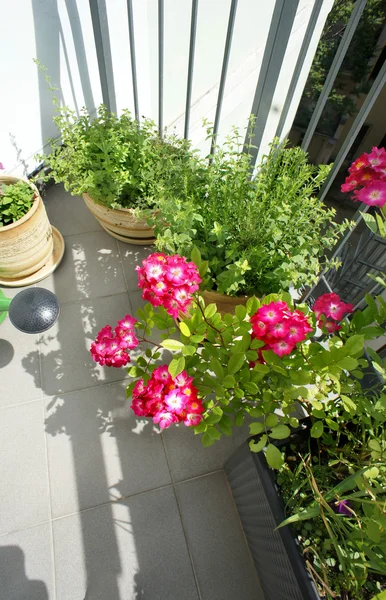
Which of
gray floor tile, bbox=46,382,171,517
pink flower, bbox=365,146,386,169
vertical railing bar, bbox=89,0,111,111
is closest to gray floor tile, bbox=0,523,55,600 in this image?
gray floor tile, bbox=46,382,171,517

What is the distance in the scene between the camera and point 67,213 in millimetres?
2246

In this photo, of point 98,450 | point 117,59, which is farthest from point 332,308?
point 117,59

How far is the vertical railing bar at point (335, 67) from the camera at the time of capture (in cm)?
102

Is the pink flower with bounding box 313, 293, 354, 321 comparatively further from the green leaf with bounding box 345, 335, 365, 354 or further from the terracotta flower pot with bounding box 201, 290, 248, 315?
the terracotta flower pot with bounding box 201, 290, 248, 315

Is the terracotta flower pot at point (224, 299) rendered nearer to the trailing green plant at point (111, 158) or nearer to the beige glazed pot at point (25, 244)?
the trailing green plant at point (111, 158)

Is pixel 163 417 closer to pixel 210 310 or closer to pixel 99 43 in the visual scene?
pixel 210 310

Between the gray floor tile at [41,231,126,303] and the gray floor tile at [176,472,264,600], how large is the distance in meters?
1.04

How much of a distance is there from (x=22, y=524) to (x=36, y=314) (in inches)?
30.9

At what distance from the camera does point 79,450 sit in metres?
1.51

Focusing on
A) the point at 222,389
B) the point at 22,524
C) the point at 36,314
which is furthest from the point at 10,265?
the point at 222,389

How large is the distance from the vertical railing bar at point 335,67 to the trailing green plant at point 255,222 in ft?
0.42

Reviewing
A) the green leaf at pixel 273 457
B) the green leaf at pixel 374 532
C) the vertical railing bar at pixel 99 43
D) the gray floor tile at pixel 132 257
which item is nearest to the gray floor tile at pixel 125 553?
the green leaf at pixel 273 457

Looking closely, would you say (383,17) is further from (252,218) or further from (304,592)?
(304,592)

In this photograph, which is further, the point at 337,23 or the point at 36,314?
the point at 36,314
